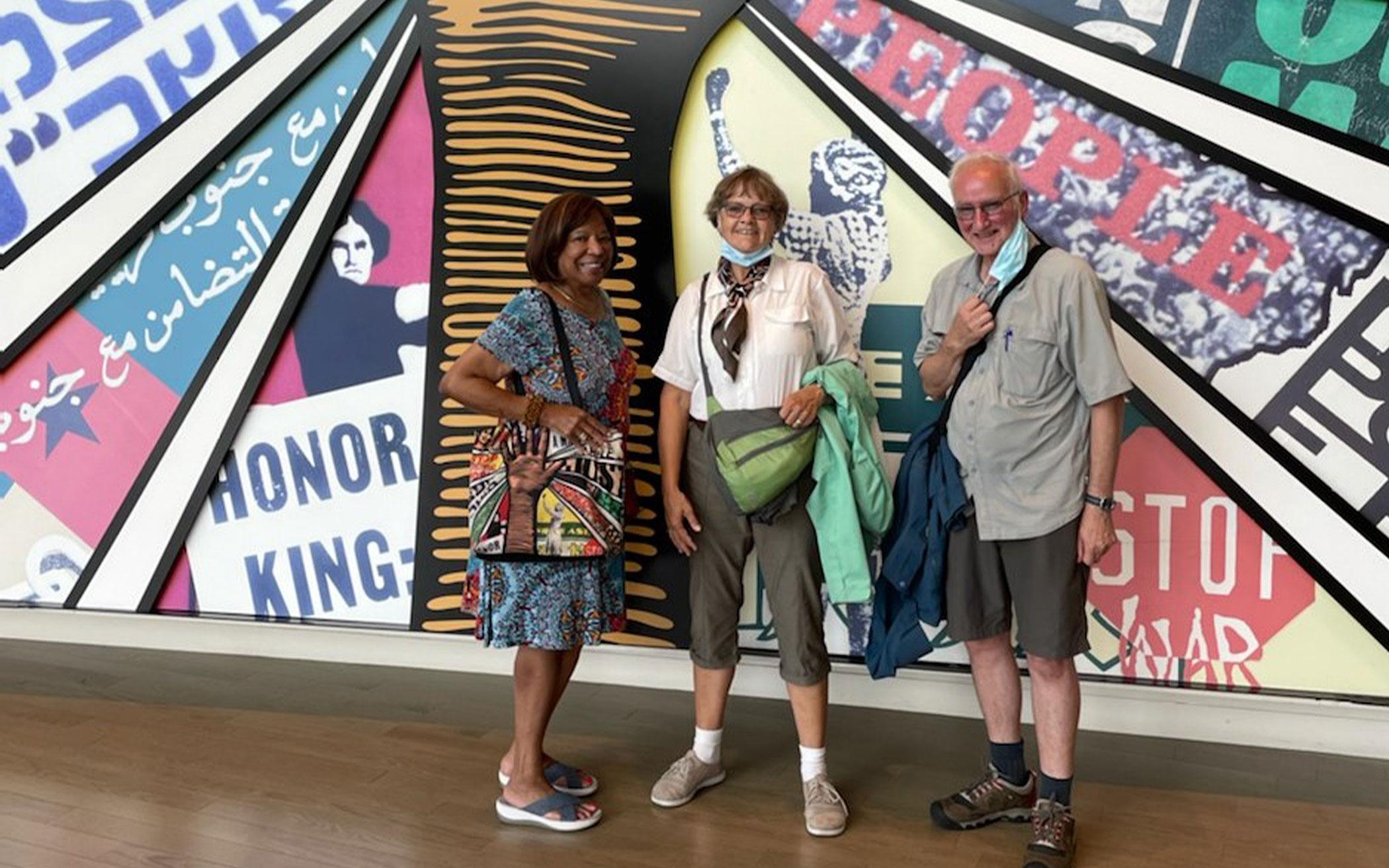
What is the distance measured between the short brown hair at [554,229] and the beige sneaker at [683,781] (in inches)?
49.6

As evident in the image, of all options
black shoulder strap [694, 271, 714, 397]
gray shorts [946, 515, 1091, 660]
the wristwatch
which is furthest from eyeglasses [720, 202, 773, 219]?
the wristwatch

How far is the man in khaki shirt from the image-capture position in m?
2.67

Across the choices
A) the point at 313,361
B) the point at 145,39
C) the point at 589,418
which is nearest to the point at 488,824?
the point at 589,418

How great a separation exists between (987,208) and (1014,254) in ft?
0.40

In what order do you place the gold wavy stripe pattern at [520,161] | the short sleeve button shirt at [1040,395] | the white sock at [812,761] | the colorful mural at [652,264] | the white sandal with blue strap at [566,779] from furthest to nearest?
the gold wavy stripe pattern at [520,161]
the colorful mural at [652,264]
the white sandal with blue strap at [566,779]
the white sock at [812,761]
the short sleeve button shirt at [1040,395]

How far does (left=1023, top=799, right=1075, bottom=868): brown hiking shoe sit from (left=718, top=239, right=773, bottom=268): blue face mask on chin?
4.66 feet

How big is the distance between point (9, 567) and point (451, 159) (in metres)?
2.14

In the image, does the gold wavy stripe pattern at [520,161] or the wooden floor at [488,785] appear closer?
the wooden floor at [488,785]

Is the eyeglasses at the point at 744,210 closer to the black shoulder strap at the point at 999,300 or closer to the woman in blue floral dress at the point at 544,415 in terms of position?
the woman in blue floral dress at the point at 544,415

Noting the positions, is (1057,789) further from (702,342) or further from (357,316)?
(357,316)

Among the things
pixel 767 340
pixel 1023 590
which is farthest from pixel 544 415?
pixel 1023 590

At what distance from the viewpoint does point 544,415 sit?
288 cm

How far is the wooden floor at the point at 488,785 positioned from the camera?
2795 millimetres

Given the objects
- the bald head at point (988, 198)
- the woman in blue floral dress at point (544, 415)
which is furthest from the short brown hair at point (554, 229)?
the bald head at point (988, 198)
